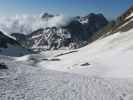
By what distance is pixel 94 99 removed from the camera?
22531 mm

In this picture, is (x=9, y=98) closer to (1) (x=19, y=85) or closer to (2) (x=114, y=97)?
(1) (x=19, y=85)

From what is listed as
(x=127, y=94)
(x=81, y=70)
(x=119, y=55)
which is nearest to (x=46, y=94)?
(x=127, y=94)

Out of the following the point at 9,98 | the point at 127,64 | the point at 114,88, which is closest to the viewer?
the point at 9,98

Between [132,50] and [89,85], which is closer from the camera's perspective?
[89,85]

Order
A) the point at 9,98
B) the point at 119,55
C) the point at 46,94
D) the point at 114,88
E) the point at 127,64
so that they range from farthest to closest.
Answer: the point at 119,55, the point at 127,64, the point at 114,88, the point at 46,94, the point at 9,98

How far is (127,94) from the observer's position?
82.1ft

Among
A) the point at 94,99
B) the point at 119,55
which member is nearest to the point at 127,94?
the point at 94,99

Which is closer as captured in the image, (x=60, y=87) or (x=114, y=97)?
(x=114, y=97)

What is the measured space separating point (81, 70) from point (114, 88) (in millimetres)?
20114

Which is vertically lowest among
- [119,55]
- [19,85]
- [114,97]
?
[114,97]

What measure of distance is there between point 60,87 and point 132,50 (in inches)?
1400

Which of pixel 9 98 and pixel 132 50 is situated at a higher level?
pixel 132 50

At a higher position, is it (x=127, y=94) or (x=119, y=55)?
(x=119, y=55)

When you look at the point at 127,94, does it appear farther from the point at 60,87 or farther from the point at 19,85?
the point at 19,85
